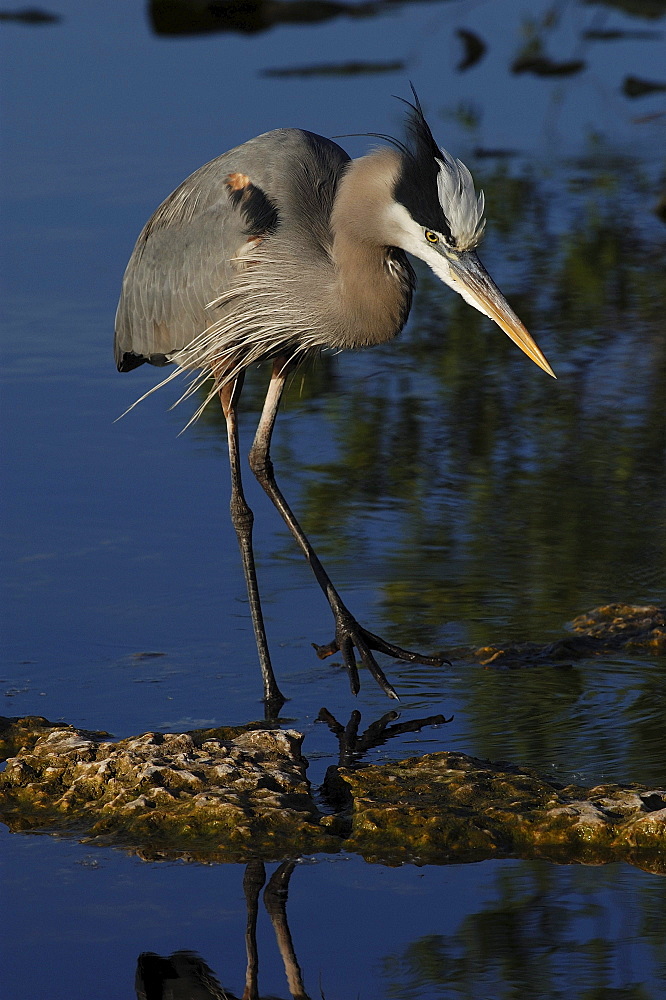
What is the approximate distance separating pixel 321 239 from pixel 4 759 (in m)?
2.07

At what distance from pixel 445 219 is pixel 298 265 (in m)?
0.71

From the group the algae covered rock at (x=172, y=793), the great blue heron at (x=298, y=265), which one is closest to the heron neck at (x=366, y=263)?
the great blue heron at (x=298, y=265)

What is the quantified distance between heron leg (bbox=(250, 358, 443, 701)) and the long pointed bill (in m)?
0.98

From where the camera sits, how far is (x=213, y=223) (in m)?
5.48

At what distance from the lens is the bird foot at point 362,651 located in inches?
190

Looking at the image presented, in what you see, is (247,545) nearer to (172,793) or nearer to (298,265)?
(298,265)

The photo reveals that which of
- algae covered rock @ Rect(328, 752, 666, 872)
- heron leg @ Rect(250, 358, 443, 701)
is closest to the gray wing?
heron leg @ Rect(250, 358, 443, 701)

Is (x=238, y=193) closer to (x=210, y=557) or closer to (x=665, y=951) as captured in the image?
(x=210, y=557)

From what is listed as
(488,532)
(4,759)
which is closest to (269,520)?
(488,532)

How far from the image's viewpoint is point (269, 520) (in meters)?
6.08

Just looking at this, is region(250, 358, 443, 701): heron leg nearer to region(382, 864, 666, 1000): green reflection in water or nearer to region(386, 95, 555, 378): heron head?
region(386, 95, 555, 378): heron head

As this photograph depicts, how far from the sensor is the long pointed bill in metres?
4.81

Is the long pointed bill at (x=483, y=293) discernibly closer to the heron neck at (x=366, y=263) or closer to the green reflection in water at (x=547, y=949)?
the heron neck at (x=366, y=263)

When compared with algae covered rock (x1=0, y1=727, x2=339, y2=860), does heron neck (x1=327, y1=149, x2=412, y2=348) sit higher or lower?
higher
